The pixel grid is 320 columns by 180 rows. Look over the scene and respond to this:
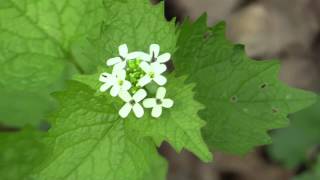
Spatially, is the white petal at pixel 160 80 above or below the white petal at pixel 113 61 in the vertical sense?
below

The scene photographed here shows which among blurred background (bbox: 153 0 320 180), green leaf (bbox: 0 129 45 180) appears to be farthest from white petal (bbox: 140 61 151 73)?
blurred background (bbox: 153 0 320 180)

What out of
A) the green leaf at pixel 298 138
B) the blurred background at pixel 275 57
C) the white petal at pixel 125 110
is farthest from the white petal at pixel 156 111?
the green leaf at pixel 298 138

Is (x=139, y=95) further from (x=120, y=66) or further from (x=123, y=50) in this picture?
(x=123, y=50)

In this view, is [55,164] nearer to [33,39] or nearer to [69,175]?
[69,175]

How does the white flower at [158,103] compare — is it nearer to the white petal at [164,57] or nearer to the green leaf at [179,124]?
the green leaf at [179,124]

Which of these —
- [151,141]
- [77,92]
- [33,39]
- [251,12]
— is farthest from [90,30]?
[251,12]

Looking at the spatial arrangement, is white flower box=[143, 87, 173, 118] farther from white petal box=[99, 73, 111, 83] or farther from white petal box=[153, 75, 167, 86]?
white petal box=[99, 73, 111, 83]

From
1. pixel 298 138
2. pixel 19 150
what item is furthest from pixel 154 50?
pixel 298 138
